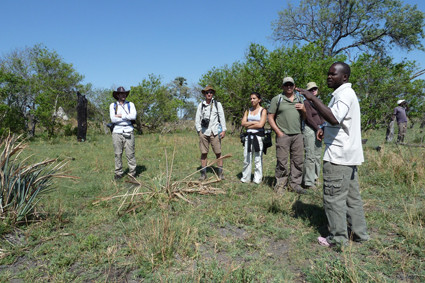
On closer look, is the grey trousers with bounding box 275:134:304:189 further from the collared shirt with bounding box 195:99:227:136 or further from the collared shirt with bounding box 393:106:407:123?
the collared shirt with bounding box 393:106:407:123

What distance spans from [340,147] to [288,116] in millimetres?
1908

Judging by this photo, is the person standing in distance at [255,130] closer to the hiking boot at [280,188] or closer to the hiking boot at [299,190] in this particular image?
the hiking boot at [280,188]

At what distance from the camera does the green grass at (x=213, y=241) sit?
8.08ft

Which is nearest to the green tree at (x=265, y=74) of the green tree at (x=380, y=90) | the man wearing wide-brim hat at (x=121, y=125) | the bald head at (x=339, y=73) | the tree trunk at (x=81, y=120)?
the green tree at (x=380, y=90)

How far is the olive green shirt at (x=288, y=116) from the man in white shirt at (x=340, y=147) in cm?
170

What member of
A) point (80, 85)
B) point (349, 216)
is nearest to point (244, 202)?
point (349, 216)

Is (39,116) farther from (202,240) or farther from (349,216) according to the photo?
(349,216)

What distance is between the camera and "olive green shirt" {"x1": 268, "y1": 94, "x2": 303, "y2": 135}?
4.67 m

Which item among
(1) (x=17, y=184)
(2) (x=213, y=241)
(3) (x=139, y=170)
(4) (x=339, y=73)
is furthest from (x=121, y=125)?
(4) (x=339, y=73)

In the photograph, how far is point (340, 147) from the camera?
2.84m

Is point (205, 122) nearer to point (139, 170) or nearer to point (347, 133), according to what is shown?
point (139, 170)

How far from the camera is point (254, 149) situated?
5.29 meters

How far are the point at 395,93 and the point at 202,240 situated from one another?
15395 millimetres

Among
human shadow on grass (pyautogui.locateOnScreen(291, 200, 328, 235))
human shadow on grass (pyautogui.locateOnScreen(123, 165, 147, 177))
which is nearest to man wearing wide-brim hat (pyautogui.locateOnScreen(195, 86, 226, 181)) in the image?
human shadow on grass (pyautogui.locateOnScreen(123, 165, 147, 177))
